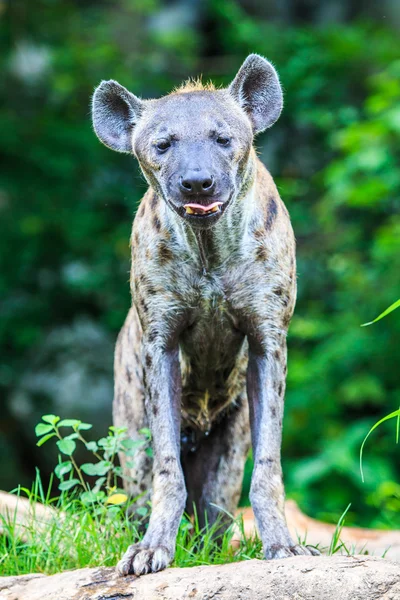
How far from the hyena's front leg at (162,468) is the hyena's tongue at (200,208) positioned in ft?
2.58

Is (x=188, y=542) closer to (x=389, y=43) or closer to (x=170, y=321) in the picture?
(x=170, y=321)

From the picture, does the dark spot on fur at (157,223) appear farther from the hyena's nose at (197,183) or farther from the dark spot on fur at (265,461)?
the dark spot on fur at (265,461)

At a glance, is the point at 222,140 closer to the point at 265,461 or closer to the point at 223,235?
the point at 223,235

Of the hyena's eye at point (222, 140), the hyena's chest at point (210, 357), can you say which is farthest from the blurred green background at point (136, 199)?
the hyena's eye at point (222, 140)

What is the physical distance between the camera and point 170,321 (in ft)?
15.1

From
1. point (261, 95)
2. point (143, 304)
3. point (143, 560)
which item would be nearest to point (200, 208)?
point (143, 304)

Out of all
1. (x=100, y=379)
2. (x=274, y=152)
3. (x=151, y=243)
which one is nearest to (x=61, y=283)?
(x=100, y=379)

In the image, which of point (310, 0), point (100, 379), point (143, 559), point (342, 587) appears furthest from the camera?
point (310, 0)

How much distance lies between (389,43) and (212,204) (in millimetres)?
8516

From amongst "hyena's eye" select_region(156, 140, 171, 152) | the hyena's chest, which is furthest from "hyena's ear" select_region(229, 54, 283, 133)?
the hyena's chest

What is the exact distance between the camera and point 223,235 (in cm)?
456

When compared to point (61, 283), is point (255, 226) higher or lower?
lower

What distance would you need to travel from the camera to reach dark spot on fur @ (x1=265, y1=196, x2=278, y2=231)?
4674 millimetres

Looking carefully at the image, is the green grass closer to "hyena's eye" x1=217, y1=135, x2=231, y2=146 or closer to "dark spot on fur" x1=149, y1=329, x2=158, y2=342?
"dark spot on fur" x1=149, y1=329, x2=158, y2=342
